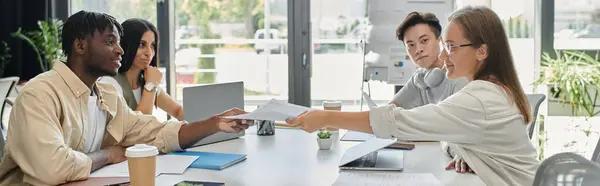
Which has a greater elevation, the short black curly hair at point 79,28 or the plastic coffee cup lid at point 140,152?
the short black curly hair at point 79,28

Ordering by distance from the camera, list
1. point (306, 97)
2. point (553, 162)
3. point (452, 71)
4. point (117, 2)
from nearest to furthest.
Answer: point (553, 162) → point (452, 71) → point (306, 97) → point (117, 2)

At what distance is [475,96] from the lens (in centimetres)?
180

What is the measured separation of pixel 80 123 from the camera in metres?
2.09

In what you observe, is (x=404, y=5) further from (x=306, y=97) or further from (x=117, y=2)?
(x=117, y=2)

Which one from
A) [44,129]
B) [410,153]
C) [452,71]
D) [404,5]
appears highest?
[404,5]

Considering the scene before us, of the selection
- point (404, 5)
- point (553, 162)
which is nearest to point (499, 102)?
point (553, 162)

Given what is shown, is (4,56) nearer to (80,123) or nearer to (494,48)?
(80,123)

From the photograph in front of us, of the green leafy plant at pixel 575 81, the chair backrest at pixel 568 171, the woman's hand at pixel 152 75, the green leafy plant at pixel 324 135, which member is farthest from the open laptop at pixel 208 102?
the green leafy plant at pixel 575 81

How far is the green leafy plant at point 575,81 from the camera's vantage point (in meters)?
4.60

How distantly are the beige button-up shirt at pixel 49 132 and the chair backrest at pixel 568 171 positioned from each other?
4.55 feet

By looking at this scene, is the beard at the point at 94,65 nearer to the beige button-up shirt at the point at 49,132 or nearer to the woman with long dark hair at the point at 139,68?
the beige button-up shirt at the point at 49,132

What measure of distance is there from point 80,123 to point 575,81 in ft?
11.9

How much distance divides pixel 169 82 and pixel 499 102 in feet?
12.3

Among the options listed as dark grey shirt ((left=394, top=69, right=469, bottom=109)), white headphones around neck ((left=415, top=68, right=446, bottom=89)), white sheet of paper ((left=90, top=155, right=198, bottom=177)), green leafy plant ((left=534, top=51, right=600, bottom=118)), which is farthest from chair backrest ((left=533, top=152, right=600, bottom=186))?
green leafy plant ((left=534, top=51, right=600, bottom=118))
